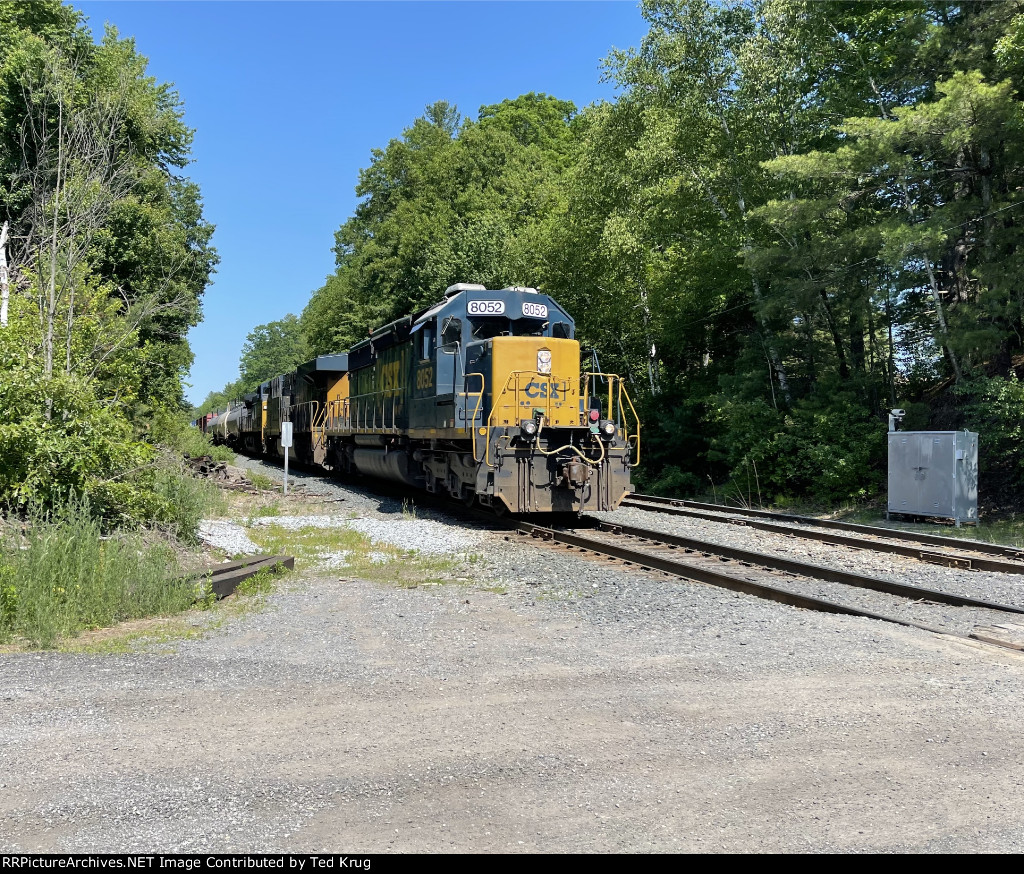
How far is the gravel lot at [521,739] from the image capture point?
297 cm

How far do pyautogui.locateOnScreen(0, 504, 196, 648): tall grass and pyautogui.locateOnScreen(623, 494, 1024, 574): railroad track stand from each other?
8714 mm

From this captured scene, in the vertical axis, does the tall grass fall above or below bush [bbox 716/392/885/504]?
below

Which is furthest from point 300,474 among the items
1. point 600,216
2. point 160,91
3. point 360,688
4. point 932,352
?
point 360,688

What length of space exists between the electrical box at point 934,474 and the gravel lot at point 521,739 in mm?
9092

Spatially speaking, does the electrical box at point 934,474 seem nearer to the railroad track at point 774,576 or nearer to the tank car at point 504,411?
the railroad track at point 774,576

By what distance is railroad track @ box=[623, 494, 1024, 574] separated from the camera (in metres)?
9.45

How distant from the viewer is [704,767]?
3.55 metres

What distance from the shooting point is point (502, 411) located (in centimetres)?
1233

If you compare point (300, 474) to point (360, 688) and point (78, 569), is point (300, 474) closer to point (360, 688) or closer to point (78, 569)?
point (78, 569)

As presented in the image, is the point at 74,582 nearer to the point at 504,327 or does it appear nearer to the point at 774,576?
the point at 774,576

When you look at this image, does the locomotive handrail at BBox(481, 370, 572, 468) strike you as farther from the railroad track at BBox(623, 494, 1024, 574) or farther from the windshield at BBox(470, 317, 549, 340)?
the railroad track at BBox(623, 494, 1024, 574)

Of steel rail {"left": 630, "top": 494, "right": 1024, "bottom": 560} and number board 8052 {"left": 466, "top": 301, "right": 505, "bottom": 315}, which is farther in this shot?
number board 8052 {"left": 466, "top": 301, "right": 505, "bottom": 315}

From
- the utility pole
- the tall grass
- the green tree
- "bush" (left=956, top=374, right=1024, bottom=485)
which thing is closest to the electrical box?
"bush" (left=956, top=374, right=1024, bottom=485)

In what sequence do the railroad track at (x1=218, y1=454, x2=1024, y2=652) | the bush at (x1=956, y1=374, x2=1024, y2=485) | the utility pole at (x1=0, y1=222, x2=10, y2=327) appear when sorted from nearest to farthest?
1. the railroad track at (x1=218, y1=454, x2=1024, y2=652)
2. the utility pole at (x1=0, y1=222, x2=10, y2=327)
3. the bush at (x1=956, y1=374, x2=1024, y2=485)
